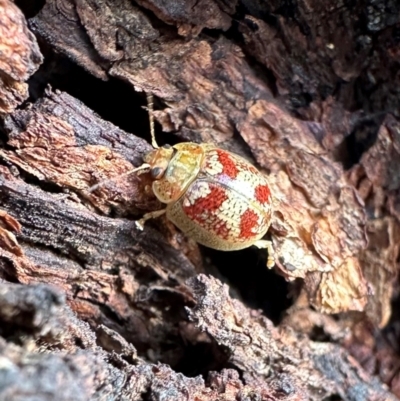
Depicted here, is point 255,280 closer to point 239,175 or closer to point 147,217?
point 239,175

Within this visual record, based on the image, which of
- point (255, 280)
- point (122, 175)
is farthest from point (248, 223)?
point (122, 175)

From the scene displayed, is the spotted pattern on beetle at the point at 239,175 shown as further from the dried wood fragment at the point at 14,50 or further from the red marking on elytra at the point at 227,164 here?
the dried wood fragment at the point at 14,50

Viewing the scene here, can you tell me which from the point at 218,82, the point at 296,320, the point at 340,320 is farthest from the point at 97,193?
the point at 340,320

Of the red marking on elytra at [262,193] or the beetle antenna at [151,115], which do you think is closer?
the beetle antenna at [151,115]

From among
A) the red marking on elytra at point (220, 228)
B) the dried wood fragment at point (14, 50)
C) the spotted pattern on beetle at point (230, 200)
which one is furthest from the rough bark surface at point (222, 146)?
the red marking on elytra at point (220, 228)

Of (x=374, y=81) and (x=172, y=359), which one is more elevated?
(x=374, y=81)

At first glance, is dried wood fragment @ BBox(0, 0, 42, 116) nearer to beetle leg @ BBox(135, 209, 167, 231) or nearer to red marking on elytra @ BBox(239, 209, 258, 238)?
beetle leg @ BBox(135, 209, 167, 231)

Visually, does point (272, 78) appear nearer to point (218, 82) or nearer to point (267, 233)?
point (218, 82)
